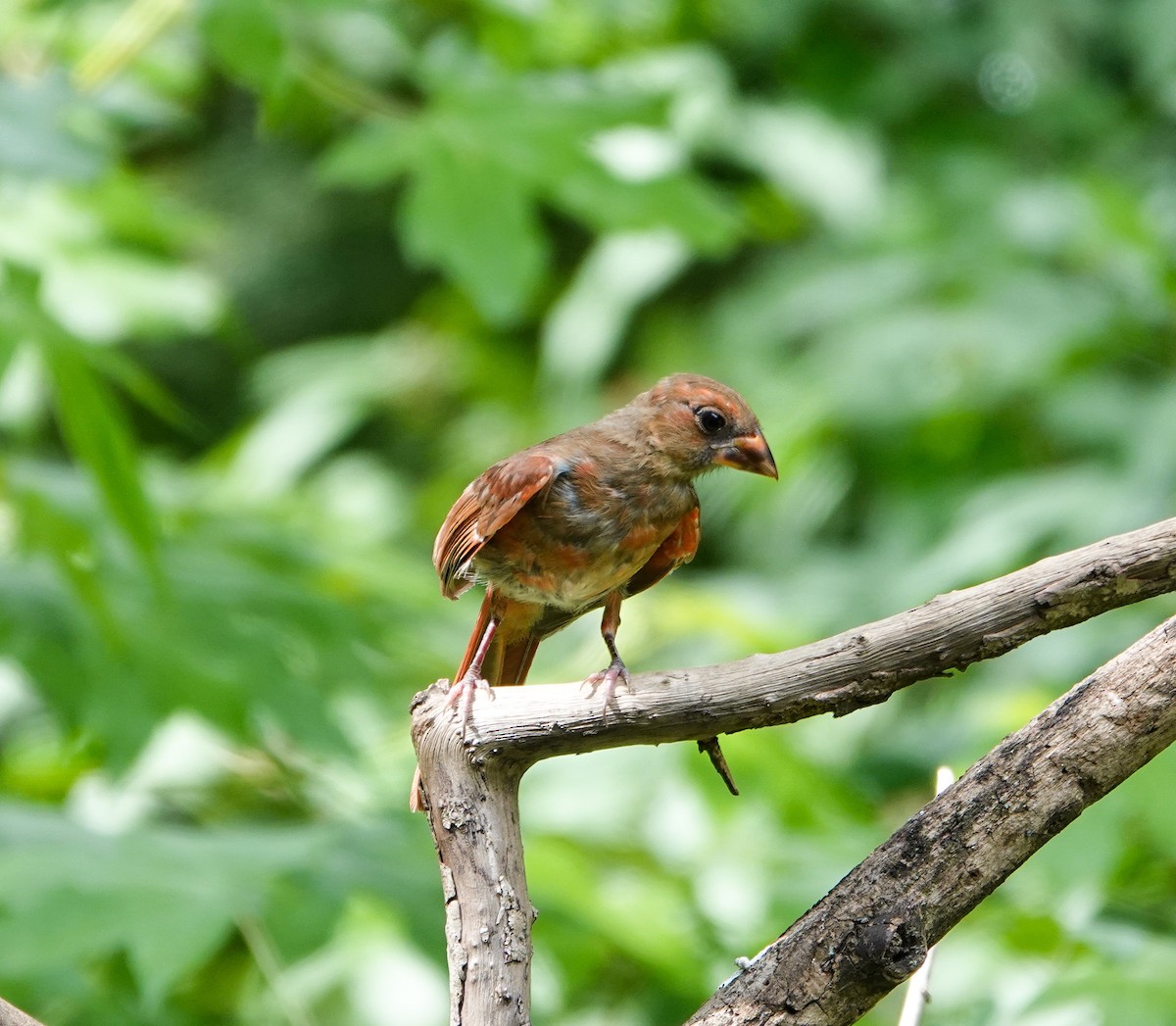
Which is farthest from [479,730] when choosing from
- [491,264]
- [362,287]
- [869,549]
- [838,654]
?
[362,287]

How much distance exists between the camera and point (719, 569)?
664 cm

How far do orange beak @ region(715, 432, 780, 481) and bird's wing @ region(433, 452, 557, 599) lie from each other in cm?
30

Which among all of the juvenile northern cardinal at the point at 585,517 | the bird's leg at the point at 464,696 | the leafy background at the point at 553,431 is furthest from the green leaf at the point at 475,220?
the bird's leg at the point at 464,696

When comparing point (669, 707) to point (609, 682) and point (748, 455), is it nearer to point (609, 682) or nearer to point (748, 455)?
point (609, 682)

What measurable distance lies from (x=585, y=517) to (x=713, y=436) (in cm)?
28

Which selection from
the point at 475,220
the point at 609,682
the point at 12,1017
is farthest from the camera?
the point at 475,220

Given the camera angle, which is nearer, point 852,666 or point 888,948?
point 888,948

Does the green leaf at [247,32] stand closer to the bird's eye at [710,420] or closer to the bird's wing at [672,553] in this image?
the bird's eye at [710,420]

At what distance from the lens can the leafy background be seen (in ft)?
9.05

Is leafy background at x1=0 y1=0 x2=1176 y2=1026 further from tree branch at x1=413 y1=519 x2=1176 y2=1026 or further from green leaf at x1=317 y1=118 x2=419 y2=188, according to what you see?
tree branch at x1=413 y1=519 x2=1176 y2=1026

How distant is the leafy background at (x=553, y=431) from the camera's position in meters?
2.76

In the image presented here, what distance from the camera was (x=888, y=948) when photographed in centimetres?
159

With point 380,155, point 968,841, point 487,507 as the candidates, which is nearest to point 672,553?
point 487,507

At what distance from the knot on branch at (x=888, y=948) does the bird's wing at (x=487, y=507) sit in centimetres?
103
